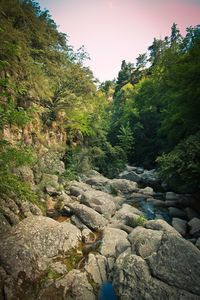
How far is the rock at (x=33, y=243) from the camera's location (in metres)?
2.10

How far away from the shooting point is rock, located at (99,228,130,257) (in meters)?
3.19

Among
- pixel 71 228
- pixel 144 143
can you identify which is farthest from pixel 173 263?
pixel 144 143

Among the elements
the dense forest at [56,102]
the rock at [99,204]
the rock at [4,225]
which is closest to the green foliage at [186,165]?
the dense forest at [56,102]

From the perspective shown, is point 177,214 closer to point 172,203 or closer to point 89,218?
point 172,203

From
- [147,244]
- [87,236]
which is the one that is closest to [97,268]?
[87,236]

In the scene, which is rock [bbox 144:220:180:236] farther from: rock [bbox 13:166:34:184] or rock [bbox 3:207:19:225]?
rock [bbox 13:166:34:184]

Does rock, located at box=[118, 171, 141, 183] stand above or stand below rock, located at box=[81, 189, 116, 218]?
below

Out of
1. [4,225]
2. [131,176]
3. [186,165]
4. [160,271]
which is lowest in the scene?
[131,176]

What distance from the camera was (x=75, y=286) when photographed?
2.20 metres

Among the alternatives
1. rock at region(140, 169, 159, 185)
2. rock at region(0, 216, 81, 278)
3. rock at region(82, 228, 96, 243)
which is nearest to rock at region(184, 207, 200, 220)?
rock at region(82, 228, 96, 243)

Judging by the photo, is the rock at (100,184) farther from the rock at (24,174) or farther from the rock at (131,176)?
the rock at (131,176)

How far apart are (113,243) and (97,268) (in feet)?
2.70

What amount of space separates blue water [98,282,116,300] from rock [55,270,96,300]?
19cm

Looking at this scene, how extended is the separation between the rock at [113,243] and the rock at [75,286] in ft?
2.91
